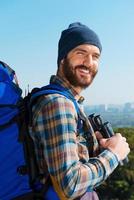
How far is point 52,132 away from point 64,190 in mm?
403

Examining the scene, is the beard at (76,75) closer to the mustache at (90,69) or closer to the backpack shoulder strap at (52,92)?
the mustache at (90,69)

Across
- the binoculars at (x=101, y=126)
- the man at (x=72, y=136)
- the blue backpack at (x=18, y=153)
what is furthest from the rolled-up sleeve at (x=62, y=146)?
the binoculars at (x=101, y=126)

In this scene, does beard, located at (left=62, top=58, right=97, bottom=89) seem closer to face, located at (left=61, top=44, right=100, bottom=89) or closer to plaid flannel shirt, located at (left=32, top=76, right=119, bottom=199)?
face, located at (left=61, top=44, right=100, bottom=89)

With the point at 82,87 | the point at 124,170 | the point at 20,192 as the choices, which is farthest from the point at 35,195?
the point at 124,170

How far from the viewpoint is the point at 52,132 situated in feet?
11.2

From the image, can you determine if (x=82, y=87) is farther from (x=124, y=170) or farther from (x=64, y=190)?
(x=124, y=170)

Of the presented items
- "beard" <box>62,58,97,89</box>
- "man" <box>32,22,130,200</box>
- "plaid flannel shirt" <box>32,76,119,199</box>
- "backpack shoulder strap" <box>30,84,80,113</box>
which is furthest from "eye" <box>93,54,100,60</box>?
"plaid flannel shirt" <box>32,76,119,199</box>

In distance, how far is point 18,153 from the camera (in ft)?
11.9

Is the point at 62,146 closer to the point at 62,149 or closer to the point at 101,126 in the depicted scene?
the point at 62,149

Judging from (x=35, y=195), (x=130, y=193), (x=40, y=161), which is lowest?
→ (x=130, y=193)

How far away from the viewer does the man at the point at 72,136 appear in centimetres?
341

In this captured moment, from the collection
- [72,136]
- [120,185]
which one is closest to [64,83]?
[72,136]

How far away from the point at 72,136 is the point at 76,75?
597 mm

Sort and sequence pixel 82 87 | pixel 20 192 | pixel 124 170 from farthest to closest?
pixel 124 170 → pixel 82 87 → pixel 20 192
